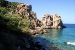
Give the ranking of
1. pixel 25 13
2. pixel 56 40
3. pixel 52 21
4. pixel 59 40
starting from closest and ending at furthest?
pixel 56 40 → pixel 59 40 → pixel 25 13 → pixel 52 21

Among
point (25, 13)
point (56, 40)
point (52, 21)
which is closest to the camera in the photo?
point (56, 40)

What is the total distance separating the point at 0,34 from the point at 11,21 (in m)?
17.2

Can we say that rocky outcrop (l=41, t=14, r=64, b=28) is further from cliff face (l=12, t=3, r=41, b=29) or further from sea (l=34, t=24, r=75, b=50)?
sea (l=34, t=24, r=75, b=50)

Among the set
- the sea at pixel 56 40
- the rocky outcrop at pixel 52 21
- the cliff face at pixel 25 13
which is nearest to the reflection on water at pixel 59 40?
the sea at pixel 56 40

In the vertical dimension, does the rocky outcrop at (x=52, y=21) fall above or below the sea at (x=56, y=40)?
above

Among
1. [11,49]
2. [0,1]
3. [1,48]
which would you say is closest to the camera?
[1,48]

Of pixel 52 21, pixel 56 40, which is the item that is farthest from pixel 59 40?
pixel 52 21

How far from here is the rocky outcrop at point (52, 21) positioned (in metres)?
116

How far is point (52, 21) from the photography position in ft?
396

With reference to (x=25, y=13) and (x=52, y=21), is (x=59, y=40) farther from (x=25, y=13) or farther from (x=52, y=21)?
(x=52, y=21)

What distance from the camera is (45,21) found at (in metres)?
118

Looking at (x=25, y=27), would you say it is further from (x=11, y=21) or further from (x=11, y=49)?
(x=11, y=49)

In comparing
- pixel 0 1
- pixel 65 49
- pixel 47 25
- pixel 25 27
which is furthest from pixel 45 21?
pixel 65 49

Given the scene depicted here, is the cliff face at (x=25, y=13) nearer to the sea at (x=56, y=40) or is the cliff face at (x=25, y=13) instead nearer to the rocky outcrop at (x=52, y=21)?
the sea at (x=56, y=40)
